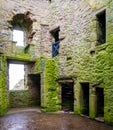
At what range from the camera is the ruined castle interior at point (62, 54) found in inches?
296

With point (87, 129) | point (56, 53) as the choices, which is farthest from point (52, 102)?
point (87, 129)

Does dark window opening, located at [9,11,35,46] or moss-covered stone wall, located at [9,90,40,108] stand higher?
dark window opening, located at [9,11,35,46]

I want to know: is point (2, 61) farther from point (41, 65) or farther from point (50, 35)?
point (50, 35)

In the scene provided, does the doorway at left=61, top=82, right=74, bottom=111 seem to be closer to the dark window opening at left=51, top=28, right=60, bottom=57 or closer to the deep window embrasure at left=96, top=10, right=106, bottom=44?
the dark window opening at left=51, top=28, right=60, bottom=57

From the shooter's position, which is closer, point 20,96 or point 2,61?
point 2,61

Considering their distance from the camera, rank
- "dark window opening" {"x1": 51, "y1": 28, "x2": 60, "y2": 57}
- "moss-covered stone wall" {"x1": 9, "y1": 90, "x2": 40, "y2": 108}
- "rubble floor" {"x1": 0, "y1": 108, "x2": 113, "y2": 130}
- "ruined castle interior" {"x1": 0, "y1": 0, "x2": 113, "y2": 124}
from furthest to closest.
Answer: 1. "moss-covered stone wall" {"x1": 9, "y1": 90, "x2": 40, "y2": 108}
2. "dark window opening" {"x1": 51, "y1": 28, "x2": 60, "y2": 57}
3. "ruined castle interior" {"x1": 0, "y1": 0, "x2": 113, "y2": 124}
4. "rubble floor" {"x1": 0, "y1": 108, "x2": 113, "y2": 130}

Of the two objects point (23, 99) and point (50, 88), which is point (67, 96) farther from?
point (23, 99)

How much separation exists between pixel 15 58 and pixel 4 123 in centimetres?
366

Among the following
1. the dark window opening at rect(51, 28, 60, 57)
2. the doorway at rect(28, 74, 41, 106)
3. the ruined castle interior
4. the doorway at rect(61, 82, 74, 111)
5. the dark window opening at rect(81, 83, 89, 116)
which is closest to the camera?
the ruined castle interior

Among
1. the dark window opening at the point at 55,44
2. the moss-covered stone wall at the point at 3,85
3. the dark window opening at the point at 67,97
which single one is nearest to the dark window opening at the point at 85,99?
the dark window opening at the point at 67,97

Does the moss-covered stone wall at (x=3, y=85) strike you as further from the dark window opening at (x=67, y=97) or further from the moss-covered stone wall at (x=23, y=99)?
the dark window opening at (x=67, y=97)

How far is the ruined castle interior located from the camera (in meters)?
7.51

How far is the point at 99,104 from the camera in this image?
26.9ft

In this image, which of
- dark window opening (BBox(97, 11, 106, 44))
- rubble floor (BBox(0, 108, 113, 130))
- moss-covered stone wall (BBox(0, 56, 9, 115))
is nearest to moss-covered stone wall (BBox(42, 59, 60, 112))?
rubble floor (BBox(0, 108, 113, 130))
